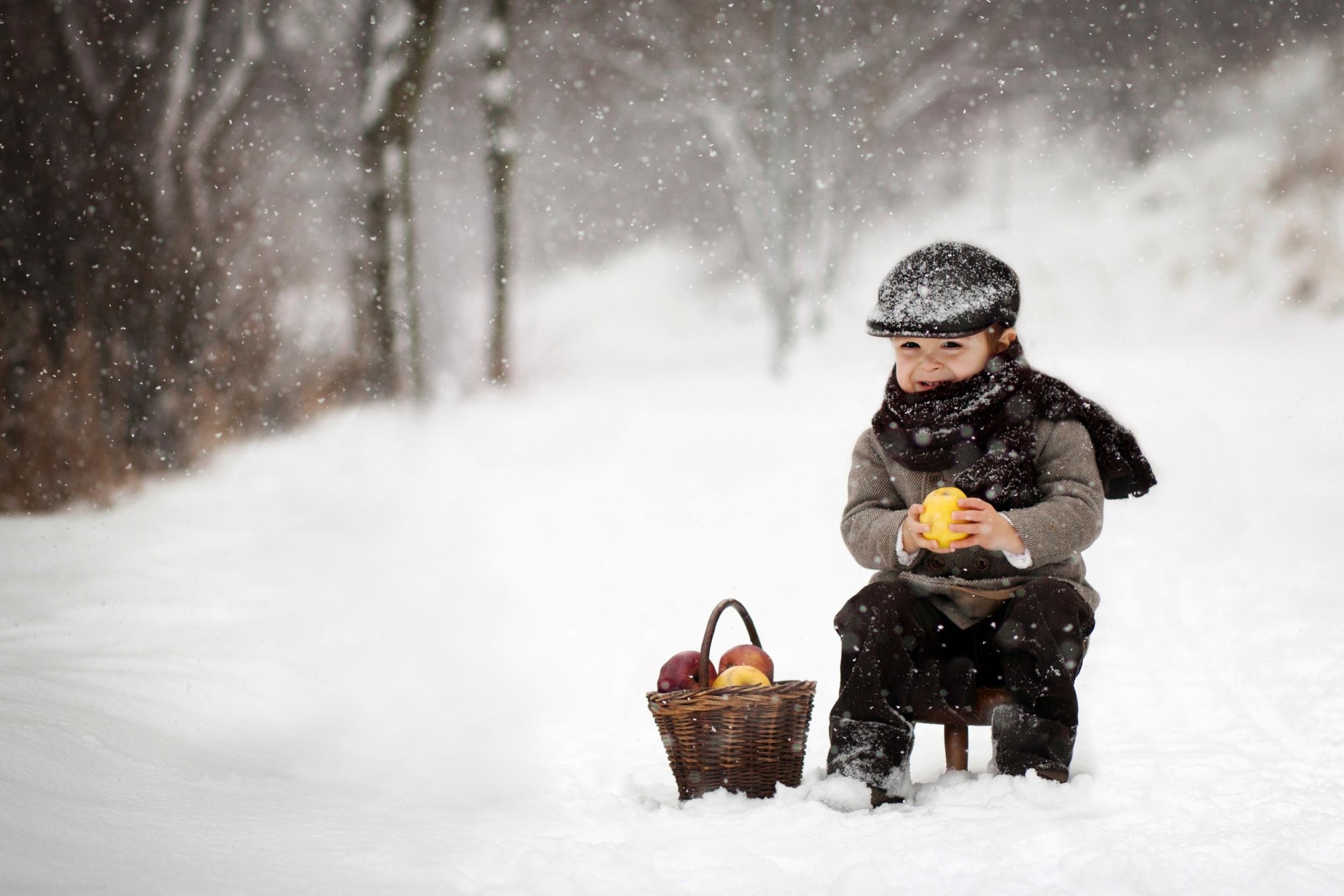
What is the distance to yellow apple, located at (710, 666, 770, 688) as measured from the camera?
9.51 feet

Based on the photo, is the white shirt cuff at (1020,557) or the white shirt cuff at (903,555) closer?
the white shirt cuff at (1020,557)

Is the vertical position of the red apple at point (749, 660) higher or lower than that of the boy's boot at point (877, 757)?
higher

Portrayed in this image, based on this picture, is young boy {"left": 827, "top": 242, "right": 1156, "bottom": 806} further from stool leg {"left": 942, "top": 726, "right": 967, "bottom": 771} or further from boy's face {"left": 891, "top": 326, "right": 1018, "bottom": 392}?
stool leg {"left": 942, "top": 726, "right": 967, "bottom": 771}

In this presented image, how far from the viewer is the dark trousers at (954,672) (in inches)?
104

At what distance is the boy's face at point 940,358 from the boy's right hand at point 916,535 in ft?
1.17

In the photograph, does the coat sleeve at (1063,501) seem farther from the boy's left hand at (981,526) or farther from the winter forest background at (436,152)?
the winter forest background at (436,152)

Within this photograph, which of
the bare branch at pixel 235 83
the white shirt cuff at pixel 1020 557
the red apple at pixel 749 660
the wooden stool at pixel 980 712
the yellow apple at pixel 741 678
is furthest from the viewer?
the bare branch at pixel 235 83

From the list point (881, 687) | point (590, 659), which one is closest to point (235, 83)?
point (590, 659)

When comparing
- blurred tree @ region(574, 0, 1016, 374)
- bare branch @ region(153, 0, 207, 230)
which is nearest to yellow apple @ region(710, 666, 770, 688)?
bare branch @ region(153, 0, 207, 230)

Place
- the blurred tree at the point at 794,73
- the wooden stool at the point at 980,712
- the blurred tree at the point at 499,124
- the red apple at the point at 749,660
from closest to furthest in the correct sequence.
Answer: the wooden stool at the point at 980,712 → the red apple at the point at 749,660 → the blurred tree at the point at 499,124 → the blurred tree at the point at 794,73

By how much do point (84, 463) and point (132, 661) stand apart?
14.4ft

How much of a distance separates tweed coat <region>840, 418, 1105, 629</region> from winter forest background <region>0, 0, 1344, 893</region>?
0.49 metres

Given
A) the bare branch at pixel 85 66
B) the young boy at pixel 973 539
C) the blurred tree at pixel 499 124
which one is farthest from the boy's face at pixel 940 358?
the blurred tree at pixel 499 124

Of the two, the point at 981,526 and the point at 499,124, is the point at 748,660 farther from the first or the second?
the point at 499,124
